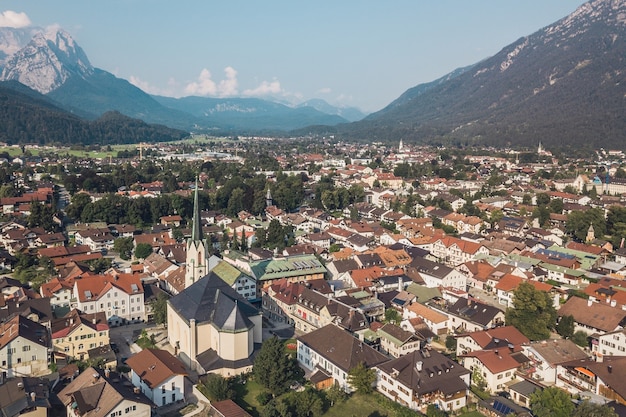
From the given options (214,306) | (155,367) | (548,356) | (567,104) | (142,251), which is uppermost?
(567,104)

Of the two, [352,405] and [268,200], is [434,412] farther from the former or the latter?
[268,200]

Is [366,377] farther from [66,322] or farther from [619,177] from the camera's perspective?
[619,177]

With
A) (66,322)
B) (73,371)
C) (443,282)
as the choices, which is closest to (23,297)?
(66,322)

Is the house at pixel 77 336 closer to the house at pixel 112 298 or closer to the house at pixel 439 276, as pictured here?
the house at pixel 112 298

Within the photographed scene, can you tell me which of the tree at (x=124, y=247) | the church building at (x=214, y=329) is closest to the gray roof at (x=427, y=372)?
the church building at (x=214, y=329)

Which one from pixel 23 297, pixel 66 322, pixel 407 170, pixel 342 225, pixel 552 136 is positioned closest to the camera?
pixel 66 322

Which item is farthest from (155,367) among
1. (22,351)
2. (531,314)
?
(531,314)

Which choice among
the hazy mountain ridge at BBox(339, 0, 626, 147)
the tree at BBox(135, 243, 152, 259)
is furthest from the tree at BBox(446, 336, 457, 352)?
the hazy mountain ridge at BBox(339, 0, 626, 147)
